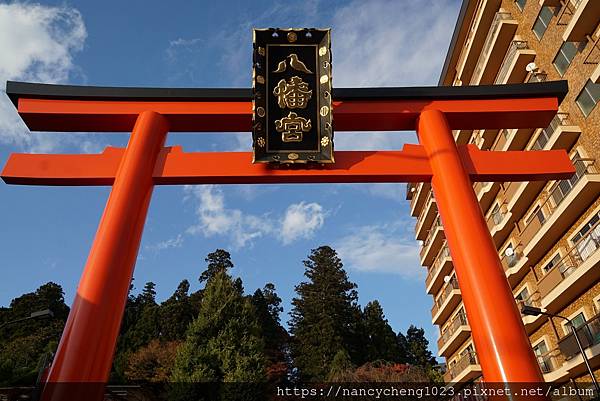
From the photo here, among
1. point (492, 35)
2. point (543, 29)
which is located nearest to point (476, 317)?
point (543, 29)

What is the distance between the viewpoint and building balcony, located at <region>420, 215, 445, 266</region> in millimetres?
25203

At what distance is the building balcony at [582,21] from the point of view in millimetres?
12445

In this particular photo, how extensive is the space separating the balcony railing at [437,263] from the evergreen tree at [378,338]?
43.1 ft

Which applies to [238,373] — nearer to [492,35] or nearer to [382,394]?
[382,394]

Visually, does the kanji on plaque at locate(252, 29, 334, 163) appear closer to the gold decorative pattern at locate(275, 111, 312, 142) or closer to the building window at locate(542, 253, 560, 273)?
the gold decorative pattern at locate(275, 111, 312, 142)

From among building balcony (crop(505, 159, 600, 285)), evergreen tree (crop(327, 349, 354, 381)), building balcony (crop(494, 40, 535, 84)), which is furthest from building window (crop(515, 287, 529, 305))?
evergreen tree (crop(327, 349, 354, 381))

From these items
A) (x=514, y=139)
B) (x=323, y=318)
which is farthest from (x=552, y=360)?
(x=323, y=318)

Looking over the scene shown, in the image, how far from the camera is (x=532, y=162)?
6312mm

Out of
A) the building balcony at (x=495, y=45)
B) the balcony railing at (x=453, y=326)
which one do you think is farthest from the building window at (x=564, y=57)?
the balcony railing at (x=453, y=326)

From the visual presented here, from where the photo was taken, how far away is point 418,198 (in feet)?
95.9

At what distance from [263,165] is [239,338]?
55.8 feet

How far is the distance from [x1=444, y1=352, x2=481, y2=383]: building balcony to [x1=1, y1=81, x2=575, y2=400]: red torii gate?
16.8 metres

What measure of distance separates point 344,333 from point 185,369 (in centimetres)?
2123

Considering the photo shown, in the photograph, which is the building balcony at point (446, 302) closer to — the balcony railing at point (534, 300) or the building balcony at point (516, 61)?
the balcony railing at point (534, 300)
